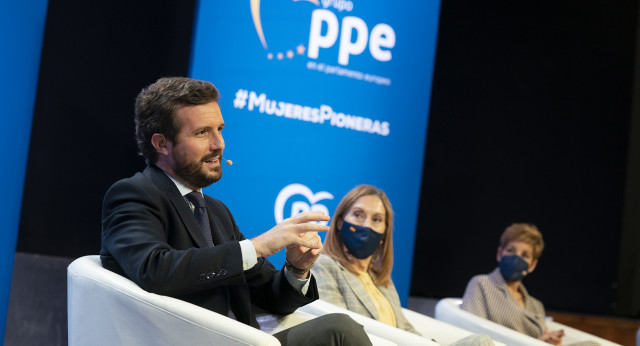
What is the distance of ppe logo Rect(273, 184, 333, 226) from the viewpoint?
3758 millimetres

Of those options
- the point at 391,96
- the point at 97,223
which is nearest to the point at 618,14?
the point at 391,96

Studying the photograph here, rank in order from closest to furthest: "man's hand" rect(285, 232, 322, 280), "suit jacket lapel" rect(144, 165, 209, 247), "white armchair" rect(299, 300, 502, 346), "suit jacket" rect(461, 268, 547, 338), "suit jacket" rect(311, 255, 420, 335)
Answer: "suit jacket lapel" rect(144, 165, 209, 247)
"man's hand" rect(285, 232, 322, 280)
"white armchair" rect(299, 300, 502, 346)
"suit jacket" rect(311, 255, 420, 335)
"suit jacket" rect(461, 268, 547, 338)

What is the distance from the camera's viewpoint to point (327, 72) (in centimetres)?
393

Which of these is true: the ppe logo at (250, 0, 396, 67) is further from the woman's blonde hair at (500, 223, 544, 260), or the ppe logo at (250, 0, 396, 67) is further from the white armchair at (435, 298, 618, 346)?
the white armchair at (435, 298, 618, 346)

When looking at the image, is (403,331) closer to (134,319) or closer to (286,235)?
(286,235)

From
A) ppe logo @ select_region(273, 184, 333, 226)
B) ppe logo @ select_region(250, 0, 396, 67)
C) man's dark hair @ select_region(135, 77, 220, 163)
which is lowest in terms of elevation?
ppe logo @ select_region(273, 184, 333, 226)

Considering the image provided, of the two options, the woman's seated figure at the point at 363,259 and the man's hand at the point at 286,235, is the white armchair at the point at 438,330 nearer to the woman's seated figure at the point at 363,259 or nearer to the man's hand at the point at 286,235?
the woman's seated figure at the point at 363,259

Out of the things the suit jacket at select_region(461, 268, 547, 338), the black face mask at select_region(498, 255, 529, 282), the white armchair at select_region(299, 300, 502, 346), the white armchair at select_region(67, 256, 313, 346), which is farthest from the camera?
the black face mask at select_region(498, 255, 529, 282)

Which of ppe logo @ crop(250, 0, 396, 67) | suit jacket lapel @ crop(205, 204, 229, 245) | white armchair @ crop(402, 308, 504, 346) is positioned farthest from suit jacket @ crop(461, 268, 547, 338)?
suit jacket lapel @ crop(205, 204, 229, 245)

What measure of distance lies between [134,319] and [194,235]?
309 mm

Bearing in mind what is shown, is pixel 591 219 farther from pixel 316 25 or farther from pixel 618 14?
pixel 316 25

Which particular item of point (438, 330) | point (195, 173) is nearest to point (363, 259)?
point (438, 330)

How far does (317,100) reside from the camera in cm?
389

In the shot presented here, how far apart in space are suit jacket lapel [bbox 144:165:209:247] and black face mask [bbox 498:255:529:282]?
2496 millimetres
